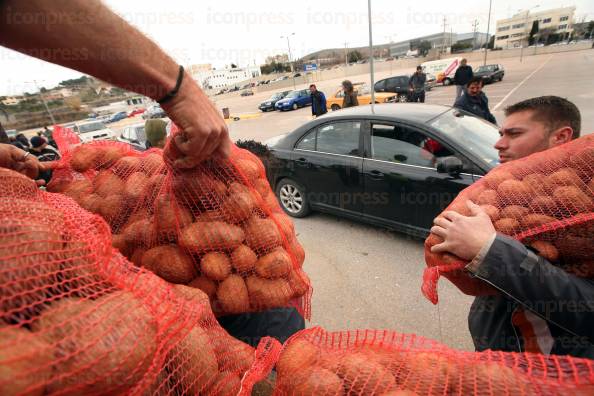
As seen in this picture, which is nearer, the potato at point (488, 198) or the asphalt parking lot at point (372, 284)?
the potato at point (488, 198)

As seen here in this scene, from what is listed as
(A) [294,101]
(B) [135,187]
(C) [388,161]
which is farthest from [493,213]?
(A) [294,101]

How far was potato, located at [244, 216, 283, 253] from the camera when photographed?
5.04ft

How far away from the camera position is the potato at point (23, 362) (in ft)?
1.86

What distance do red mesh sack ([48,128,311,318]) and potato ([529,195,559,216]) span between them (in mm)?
1120

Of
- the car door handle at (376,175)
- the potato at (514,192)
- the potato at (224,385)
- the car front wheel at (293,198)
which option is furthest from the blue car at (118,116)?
the potato at (514,192)

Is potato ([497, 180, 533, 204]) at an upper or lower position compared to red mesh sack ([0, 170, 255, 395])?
lower

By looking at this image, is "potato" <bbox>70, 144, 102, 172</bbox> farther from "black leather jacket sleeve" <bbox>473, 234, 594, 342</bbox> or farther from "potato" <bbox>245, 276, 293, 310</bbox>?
"black leather jacket sleeve" <bbox>473, 234, 594, 342</bbox>

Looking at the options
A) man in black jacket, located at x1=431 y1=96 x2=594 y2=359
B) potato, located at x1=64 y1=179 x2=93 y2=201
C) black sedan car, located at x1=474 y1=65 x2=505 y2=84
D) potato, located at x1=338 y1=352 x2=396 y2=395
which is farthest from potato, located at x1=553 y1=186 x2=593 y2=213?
black sedan car, located at x1=474 y1=65 x2=505 y2=84

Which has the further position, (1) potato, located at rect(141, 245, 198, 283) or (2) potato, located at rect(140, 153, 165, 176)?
(2) potato, located at rect(140, 153, 165, 176)

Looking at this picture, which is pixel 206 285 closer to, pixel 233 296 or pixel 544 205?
pixel 233 296

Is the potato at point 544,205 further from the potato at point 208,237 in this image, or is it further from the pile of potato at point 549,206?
the potato at point 208,237

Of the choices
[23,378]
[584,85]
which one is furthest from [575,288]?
[584,85]

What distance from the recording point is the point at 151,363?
2.57 ft

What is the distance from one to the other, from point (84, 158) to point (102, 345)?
165 centimetres
